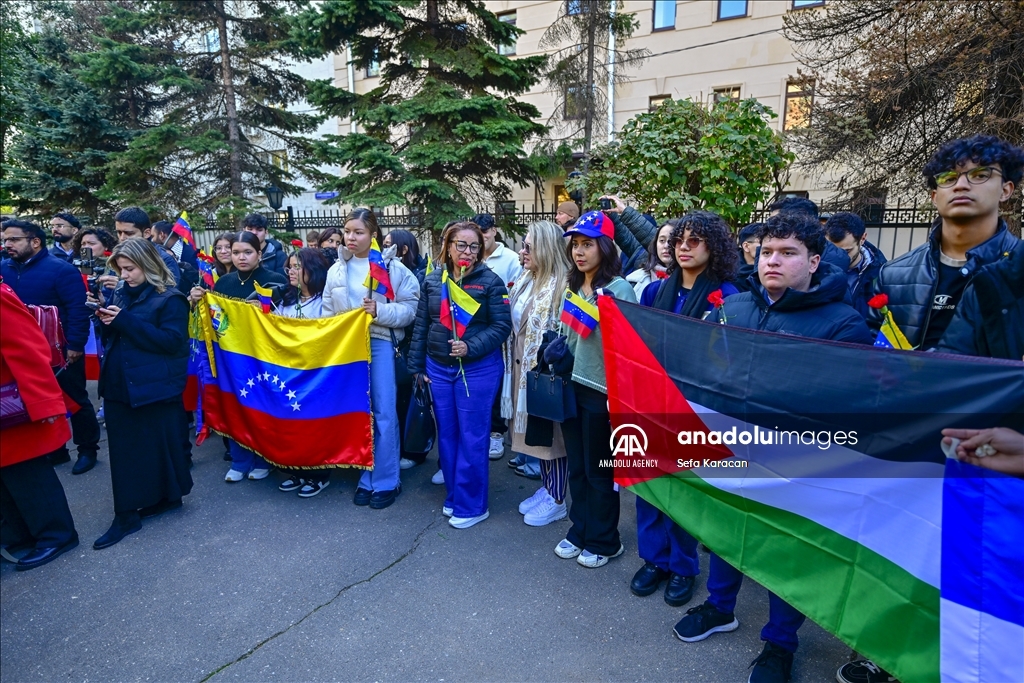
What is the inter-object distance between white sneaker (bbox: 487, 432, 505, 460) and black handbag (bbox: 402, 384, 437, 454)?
1225mm

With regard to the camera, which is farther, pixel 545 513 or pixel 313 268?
pixel 313 268

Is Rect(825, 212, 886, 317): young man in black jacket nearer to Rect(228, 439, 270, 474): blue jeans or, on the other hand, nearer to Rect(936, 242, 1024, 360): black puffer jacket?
Rect(936, 242, 1024, 360): black puffer jacket

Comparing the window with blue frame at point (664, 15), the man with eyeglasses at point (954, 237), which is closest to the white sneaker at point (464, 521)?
Answer: the man with eyeglasses at point (954, 237)

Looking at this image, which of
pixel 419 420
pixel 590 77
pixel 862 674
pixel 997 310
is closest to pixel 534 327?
pixel 419 420

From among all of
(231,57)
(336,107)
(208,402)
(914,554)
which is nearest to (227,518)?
(208,402)

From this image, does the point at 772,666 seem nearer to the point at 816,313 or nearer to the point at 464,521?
the point at 816,313

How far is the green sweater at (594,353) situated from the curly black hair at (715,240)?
0.45 metres

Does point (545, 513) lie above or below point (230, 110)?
below

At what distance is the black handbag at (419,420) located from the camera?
4.48 metres

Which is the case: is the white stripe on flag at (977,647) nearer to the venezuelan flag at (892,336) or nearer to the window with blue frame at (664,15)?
the venezuelan flag at (892,336)

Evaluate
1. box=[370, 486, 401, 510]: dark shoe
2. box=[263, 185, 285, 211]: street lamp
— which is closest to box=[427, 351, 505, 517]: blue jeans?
box=[370, 486, 401, 510]: dark shoe

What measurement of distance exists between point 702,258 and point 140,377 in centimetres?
389

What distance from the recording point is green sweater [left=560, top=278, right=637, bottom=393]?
3484 millimetres

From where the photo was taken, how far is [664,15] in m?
17.3
